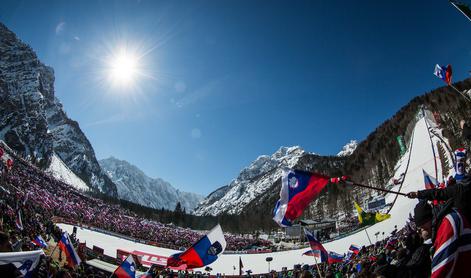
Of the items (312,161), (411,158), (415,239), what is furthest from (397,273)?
(312,161)

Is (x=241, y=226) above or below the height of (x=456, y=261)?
above

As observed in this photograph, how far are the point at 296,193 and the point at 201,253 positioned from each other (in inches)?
136

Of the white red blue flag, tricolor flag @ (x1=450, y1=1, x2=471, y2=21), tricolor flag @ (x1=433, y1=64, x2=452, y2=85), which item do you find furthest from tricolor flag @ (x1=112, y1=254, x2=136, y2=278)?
tricolor flag @ (x1=433, y1=64, x2=452, y2=85)

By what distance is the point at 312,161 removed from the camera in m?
192

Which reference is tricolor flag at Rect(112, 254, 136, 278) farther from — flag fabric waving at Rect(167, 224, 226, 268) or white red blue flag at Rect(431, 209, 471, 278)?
white red blue flag at Rect(431, 209, 471, 278)

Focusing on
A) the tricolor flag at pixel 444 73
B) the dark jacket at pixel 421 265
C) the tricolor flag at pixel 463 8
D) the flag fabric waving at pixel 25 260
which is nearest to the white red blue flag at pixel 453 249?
the dark jacket at pixel 421 265

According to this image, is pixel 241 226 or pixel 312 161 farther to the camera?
pixel 312 161

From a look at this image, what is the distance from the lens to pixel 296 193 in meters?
7.01

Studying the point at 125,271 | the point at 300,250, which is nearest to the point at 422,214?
the point at 125,271

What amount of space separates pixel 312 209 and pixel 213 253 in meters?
101

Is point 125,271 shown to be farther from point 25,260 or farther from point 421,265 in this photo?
point 421,265

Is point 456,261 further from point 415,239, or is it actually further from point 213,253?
point 213,253

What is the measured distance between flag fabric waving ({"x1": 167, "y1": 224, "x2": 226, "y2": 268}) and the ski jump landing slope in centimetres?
2797

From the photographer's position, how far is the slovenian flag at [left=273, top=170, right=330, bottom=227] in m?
6.60
